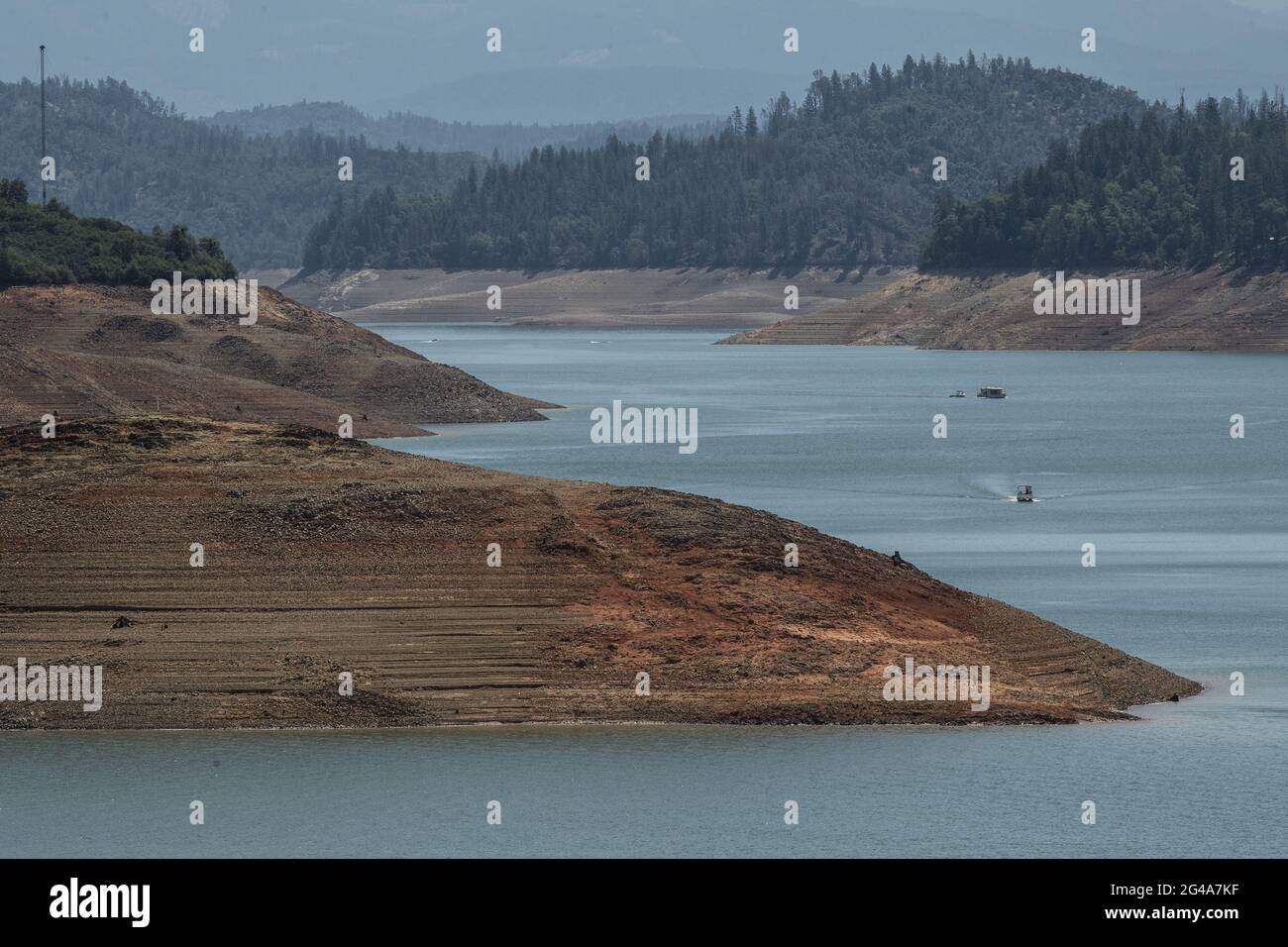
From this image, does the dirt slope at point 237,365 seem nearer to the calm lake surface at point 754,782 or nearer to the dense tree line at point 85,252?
the dense tree line at point 85,252

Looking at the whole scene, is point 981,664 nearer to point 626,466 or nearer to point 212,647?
point 212,647

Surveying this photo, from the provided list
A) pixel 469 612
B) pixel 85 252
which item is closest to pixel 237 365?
pixel 85 252

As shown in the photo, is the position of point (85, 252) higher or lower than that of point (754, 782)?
higher

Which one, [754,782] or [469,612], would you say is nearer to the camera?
[754,782]

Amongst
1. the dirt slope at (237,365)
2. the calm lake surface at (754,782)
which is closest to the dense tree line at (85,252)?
the dirt slope at (237,365)

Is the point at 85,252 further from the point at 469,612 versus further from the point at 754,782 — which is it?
the point at 754,782

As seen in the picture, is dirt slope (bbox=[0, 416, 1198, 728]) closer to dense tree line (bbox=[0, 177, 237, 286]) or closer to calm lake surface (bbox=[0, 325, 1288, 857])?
calm lake surface (bbox=[0, 325, 1288, 857])
